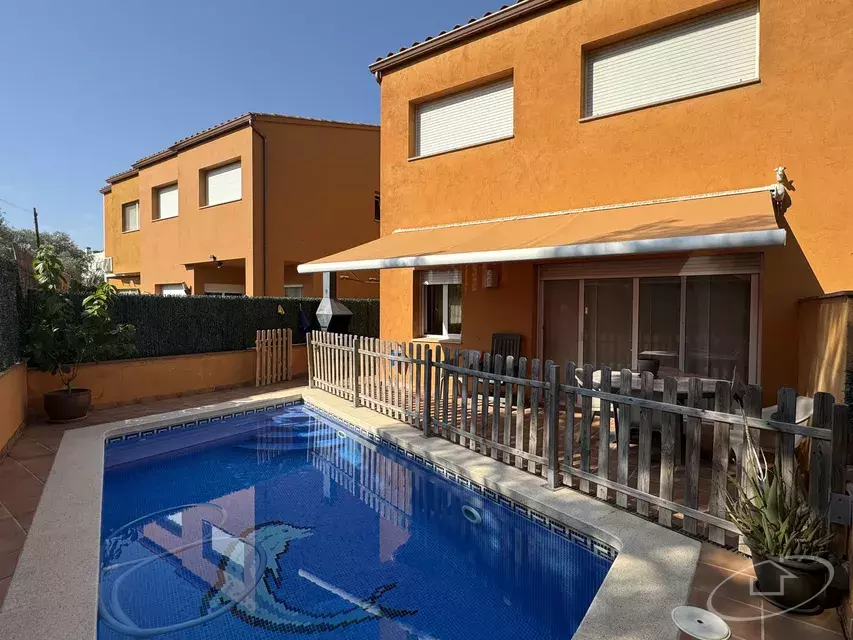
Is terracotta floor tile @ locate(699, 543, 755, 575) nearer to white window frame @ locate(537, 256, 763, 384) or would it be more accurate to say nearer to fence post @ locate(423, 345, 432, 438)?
fence post @ locate(423, 345, 432, 438)

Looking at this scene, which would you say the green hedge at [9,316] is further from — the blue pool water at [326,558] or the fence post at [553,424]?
the fence post at [553,424]

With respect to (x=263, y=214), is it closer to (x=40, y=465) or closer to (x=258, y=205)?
(x=258, y=205)

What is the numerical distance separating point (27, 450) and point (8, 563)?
5.92 metres

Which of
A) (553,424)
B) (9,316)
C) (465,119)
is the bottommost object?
(553,424)

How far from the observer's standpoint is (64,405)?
13344 mm

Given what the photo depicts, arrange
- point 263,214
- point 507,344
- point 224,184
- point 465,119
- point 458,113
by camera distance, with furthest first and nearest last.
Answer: point 224,184 → point 263,214 → point 458,113 → point 465,119 → point 507,344

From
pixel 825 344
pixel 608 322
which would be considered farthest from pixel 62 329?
pixel 825 344

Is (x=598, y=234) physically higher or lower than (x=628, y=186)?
lower

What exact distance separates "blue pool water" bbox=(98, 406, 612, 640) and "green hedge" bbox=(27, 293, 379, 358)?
6.18 meters

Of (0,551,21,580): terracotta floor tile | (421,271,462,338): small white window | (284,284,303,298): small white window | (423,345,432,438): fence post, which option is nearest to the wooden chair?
(421,271,462,338): small white window

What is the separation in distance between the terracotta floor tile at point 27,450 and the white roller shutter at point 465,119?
14.1 m

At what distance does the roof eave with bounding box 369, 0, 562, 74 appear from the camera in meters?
14.4

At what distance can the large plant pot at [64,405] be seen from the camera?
13.3 metres

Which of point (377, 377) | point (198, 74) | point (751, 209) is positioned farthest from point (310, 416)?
point (198, 74)
